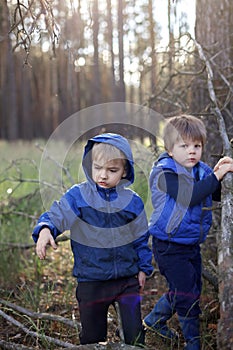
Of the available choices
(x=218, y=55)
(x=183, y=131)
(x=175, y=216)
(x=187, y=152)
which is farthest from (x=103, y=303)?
(x=218, y=55)

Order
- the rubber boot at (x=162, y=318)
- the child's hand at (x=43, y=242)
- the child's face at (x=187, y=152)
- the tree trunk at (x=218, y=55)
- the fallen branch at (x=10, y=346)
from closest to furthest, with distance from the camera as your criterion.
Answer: the child's hand at (x=43, y=242), the fallen branch at (x=10, y=346), the child's face at (x=187, y=152), the rubber boot at (x=162, y=318), the tree trunk at (x=218, y=55)

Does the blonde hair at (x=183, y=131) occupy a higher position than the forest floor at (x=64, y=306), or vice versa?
the blonde hair at (x=183, y=131)

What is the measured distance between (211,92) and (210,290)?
4.75 feet

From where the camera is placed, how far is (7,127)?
84.0ft

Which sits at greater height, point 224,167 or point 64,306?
point 224,167

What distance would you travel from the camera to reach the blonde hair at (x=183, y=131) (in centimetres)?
309

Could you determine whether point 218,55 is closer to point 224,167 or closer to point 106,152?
point 224,167

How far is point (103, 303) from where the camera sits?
2.94m

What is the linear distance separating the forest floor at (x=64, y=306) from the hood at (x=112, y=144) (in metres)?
0.97

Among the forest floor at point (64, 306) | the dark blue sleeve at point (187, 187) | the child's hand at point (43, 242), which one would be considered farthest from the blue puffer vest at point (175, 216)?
the child's hand at point (43, 242)

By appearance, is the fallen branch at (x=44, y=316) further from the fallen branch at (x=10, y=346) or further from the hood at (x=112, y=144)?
the hood at (x=112, y=144)

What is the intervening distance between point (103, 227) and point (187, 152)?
27.3 inches

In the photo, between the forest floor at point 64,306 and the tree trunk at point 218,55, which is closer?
the forest floor at point 64,306

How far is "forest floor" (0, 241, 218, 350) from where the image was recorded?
317cm
